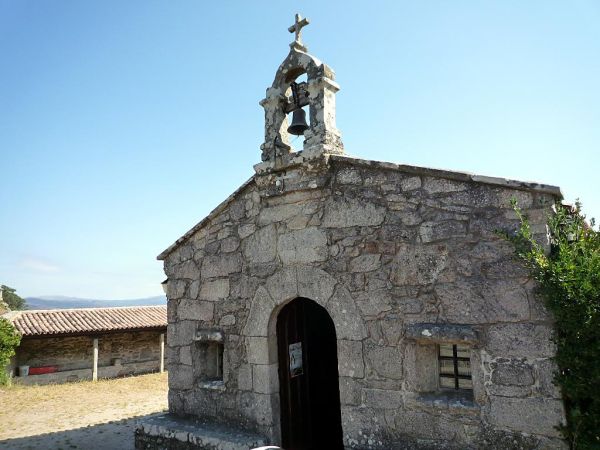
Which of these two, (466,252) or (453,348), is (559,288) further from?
(453,348)

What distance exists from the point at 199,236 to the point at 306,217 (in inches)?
73.8

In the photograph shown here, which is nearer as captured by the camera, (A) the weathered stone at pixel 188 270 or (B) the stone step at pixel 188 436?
(B) the stone step at pixel 188 436

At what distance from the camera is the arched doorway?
197 inches

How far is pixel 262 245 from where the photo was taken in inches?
199

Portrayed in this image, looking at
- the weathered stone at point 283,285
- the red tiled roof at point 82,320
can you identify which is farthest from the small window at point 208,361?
the red tiled roof at point 82,320

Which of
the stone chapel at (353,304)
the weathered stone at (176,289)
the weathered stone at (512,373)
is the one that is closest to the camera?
the weathered stone at (512,373)

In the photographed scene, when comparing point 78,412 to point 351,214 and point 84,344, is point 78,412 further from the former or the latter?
point 351,214

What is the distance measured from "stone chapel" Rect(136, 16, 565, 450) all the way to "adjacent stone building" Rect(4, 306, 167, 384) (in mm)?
11704

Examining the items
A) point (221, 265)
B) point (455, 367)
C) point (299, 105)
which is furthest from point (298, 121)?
point (455, 367)

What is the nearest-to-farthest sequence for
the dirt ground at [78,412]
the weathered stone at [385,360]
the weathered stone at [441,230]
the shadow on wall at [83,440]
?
the weathered stone at [441,230] < the weathered stone at [385,360] < the shadow on wall at [83,440] < the dirt ground at [78,412]

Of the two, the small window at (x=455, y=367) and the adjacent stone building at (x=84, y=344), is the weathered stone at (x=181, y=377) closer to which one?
the small window at (x=455, y=367)

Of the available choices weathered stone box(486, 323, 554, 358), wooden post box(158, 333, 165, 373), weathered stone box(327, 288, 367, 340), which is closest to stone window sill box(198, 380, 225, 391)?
weathered stone box(327, 288, 367, 340)

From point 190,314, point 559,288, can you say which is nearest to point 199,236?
point 190,314

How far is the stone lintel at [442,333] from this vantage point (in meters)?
3.56
